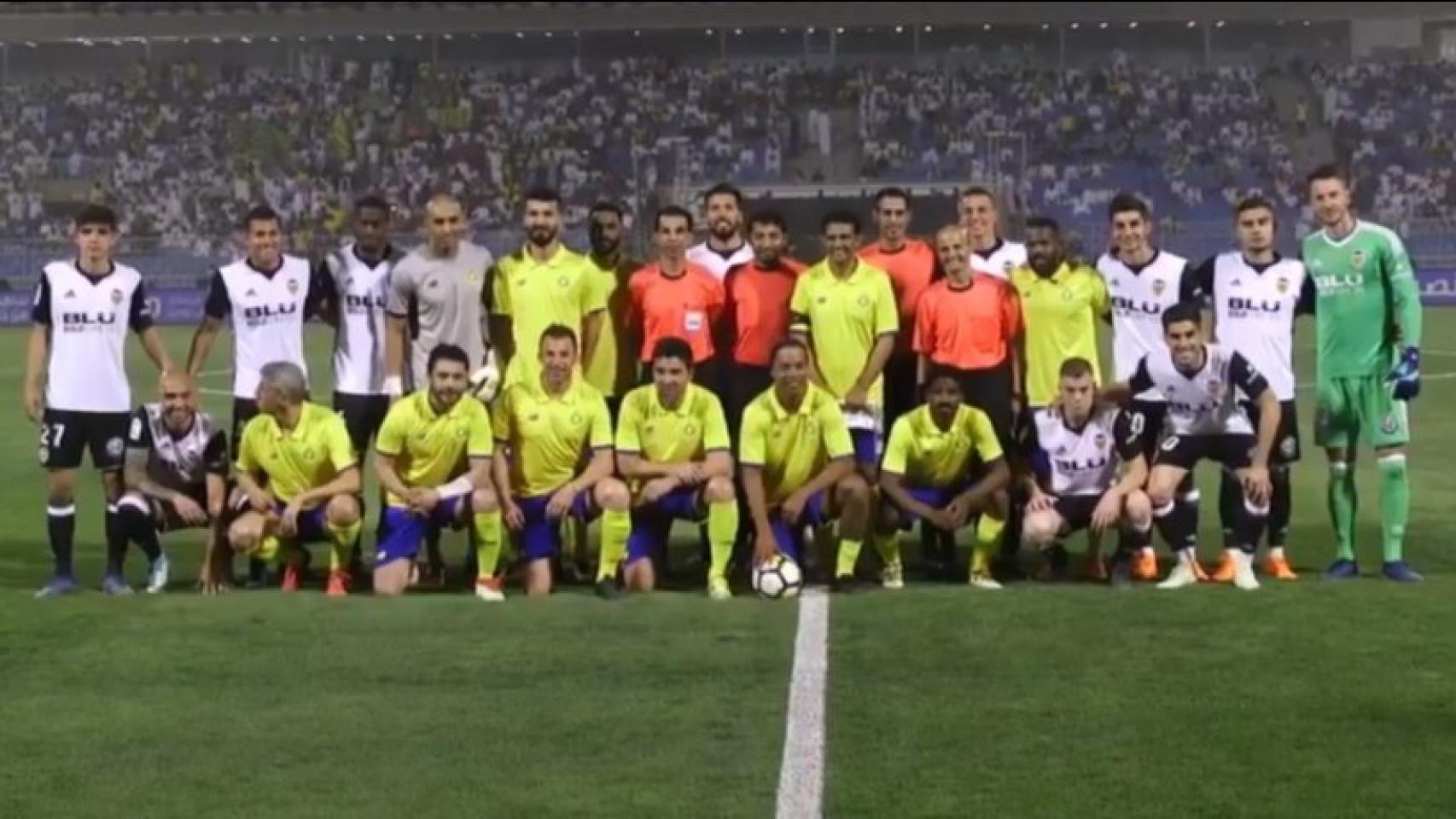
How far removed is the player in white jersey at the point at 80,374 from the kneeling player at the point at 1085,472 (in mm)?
4129

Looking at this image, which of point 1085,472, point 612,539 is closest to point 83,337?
point 612,539

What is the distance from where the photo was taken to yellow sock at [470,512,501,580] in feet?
30.8

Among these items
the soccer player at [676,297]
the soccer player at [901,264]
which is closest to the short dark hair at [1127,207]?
the soccer player at [901,264]

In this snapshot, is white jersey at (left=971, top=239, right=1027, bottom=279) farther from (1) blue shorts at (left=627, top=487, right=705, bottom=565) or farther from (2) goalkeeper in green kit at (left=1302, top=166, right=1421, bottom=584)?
(1) blue shorts at (left=627, top=487, right=705, bottom=565)

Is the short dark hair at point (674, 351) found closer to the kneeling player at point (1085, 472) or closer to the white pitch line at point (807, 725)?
the white pitch line at point (807, 725)

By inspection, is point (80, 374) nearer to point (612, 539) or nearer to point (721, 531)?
point (612, 539)

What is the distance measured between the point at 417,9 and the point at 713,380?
28.8 metres

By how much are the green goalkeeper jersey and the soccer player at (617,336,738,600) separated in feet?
9.08

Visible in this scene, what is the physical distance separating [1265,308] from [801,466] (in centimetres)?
220

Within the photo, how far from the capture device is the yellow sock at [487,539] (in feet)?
30.8

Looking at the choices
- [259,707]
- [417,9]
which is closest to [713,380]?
[259,707]

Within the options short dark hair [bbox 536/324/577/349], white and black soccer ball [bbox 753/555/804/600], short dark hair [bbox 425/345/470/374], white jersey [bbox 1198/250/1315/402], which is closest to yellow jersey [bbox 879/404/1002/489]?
white and black soccer ball [bbox 753/555/804/600]

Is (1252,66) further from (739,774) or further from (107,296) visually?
(739,774)

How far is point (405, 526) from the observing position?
955 cm
